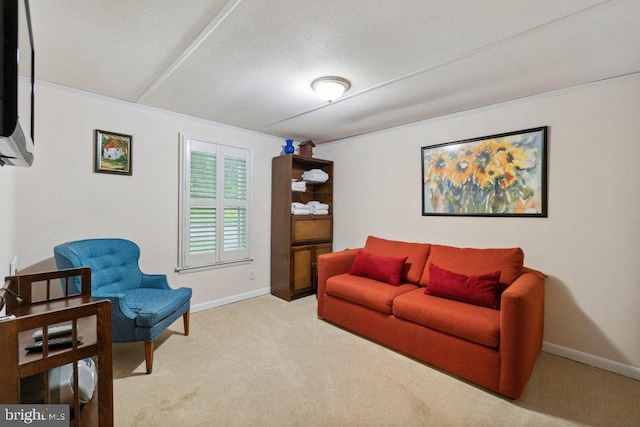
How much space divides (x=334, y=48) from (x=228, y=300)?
10.4ft

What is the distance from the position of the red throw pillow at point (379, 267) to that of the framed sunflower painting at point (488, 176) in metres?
0.77

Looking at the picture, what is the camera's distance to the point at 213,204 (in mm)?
3564

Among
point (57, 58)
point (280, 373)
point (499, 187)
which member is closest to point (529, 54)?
point (499, 187)

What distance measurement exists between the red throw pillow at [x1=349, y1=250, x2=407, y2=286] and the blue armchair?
1.74m

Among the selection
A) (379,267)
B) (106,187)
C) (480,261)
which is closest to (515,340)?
(480,261)

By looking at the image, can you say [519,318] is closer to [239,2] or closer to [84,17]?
[239,2]

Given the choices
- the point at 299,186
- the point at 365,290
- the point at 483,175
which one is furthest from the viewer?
the point at 299,186

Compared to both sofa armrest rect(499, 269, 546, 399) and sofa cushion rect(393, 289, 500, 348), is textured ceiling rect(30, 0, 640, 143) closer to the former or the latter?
sofa armrest rect(499, 269, 546, 399)

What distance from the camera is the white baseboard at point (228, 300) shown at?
137 inches

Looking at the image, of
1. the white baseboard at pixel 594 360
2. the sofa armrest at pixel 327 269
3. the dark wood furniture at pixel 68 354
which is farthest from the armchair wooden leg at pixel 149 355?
the white baseboard at pixel 594 360

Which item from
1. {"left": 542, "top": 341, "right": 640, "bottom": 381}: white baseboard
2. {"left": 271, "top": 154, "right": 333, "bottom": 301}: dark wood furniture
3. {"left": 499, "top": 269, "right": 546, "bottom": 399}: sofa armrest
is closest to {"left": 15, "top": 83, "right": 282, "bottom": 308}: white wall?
{"left": 271, "top": 154, "right": 333, "bottom": 301}: dark wood furniture

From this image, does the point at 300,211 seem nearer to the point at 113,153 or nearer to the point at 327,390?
the point at 113,153

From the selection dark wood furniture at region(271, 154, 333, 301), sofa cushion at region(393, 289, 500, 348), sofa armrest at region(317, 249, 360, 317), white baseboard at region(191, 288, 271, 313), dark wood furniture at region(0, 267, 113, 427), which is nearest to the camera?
dark wood furniture at region(0, 267, 113, 427)

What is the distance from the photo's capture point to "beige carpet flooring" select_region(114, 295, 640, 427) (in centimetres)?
174
